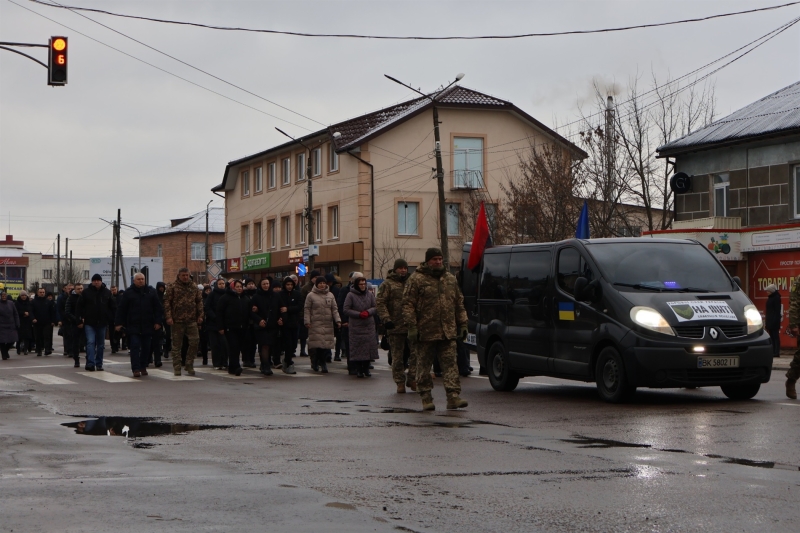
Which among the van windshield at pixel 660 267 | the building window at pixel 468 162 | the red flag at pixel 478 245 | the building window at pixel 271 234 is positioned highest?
the building window at pixel 468 162

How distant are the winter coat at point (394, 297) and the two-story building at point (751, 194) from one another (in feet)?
46.0

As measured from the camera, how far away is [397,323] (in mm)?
17547

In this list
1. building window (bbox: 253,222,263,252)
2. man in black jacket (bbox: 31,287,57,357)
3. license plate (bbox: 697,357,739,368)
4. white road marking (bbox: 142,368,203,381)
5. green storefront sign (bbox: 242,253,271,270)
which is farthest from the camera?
building window (bbox: 253,222,263,252)

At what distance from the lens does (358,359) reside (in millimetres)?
20203

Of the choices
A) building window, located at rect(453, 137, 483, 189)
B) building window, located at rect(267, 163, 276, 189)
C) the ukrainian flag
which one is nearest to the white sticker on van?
the ukrainian flag

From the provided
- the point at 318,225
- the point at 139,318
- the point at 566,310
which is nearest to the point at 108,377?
the point at 139,318

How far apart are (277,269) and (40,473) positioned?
55.5 m

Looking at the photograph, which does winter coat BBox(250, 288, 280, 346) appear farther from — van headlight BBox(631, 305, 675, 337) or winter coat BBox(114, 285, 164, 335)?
van headlight BBox(631, 305, 675, 337)

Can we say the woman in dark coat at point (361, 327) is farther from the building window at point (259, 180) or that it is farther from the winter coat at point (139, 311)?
the building window at point (259, 180)

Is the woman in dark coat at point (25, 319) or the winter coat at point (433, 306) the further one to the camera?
the woman in dark coat at point (25, 319)

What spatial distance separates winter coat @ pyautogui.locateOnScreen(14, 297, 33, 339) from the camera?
3266 cm

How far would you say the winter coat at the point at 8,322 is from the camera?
29656 millimetres

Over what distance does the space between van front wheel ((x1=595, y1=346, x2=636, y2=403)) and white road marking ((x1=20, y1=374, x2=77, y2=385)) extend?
8.91 meters

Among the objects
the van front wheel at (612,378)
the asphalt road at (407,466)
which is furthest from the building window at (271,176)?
the van front wheel at (612,378)
